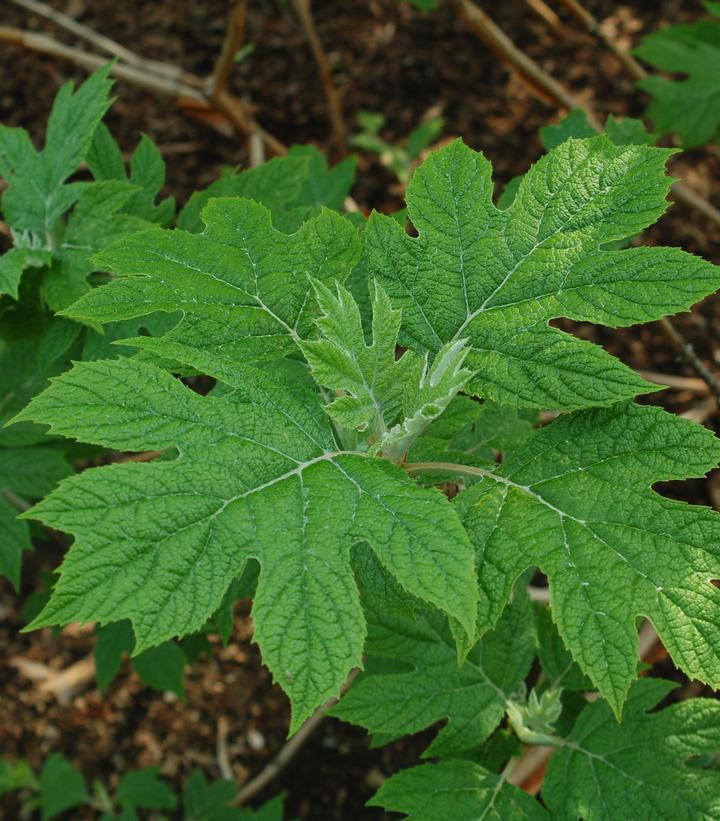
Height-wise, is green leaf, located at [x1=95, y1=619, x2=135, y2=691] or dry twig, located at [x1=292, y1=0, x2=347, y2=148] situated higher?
dry twig, located at [x1=292, y1=0, x2=347, y2=148]

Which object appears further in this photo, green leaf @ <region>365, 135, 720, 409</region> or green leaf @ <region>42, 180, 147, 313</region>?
green leaf @ <region>42, 180, 147, 313</region>

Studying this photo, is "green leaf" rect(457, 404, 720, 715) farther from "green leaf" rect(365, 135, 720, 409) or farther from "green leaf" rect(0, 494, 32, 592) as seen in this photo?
"green leaf" rect(0, 494, 32, 592)

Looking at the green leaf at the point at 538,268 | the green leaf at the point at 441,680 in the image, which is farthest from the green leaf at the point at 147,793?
the green leaf at the point at 538,268

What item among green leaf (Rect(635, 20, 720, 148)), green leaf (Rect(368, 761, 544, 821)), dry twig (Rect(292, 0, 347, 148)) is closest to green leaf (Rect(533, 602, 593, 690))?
green leaf (Rect(368, 761, 544, 821))

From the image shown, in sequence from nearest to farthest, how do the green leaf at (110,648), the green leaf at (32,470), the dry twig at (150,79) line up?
the green leaf at (32,470), the green leaf at (110,648), the dry twig at (150,79)

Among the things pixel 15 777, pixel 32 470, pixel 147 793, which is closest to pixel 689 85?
pixel 32 470

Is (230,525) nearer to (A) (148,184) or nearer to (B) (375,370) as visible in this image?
(B) (375,370)

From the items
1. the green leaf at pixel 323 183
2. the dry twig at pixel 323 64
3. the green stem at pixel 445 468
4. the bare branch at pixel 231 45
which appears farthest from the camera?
the dry twig at pixel 323 64

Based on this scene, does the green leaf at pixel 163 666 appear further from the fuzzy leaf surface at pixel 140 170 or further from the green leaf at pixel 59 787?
the fuzzy leaf surface at pixel 140 170
